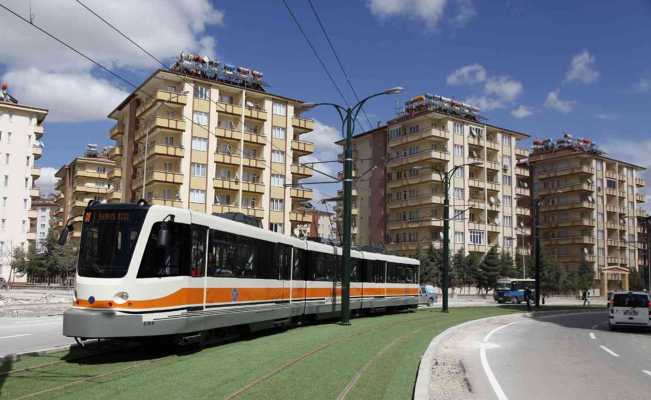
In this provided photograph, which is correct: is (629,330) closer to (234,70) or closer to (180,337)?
(180,337)

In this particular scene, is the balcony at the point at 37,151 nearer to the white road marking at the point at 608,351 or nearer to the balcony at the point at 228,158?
the balcony at the point at 228,158

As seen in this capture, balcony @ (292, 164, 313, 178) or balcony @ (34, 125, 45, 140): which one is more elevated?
balcony @ (34, 125, 45, 140)

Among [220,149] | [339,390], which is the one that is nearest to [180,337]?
[339,390]

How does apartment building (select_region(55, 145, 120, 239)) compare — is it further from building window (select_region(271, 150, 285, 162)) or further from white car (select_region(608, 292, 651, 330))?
white car (select_region(608, 292, 651, 330))

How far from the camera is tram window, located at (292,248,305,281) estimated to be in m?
20.2

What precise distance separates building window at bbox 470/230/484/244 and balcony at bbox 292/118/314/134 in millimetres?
24603

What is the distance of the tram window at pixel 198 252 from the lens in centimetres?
1348

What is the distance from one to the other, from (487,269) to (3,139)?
5938 centimetres

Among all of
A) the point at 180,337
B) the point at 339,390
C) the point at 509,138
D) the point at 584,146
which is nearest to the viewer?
the point at 339,390

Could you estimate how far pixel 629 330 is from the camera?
2522 cm

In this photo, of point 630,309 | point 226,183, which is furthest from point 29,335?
point 226,183

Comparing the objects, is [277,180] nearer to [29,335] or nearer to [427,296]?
[427,296]

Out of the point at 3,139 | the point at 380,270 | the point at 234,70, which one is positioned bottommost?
the point at 380,270

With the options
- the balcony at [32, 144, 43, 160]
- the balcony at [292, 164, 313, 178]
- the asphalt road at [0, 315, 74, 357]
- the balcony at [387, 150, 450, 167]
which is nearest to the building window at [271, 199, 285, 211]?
the balcony at [292, 164, 313, 178]
